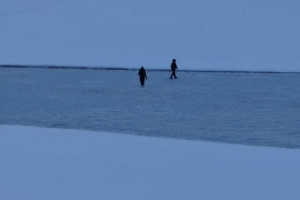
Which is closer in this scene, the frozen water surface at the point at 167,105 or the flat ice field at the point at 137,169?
the flat ice field at the point at 137,169

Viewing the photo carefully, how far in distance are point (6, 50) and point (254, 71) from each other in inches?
399

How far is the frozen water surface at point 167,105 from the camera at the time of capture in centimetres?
546

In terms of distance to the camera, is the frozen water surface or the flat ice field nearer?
the flat ice field

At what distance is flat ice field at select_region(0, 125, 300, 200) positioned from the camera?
8.98 feet

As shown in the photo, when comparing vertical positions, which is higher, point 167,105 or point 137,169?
point 167,105

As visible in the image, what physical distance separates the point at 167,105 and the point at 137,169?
4.12 metres

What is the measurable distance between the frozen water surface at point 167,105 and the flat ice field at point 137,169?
51.0 inches

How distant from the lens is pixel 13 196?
8.66 ft

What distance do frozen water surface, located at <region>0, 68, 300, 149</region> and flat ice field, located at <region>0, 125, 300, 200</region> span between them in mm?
1295

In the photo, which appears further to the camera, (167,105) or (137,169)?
(167,105)

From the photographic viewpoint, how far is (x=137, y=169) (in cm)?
316

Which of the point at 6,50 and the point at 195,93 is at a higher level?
the point at 6,50

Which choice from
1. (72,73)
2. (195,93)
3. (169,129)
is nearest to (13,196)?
(169,129)

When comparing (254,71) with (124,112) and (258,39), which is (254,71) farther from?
(124,112)
